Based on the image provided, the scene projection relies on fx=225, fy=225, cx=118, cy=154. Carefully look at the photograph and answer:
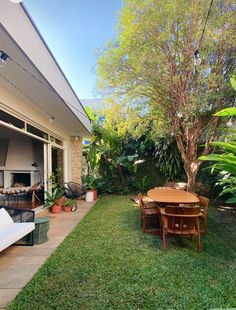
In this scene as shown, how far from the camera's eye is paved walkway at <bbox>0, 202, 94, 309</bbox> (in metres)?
2.62

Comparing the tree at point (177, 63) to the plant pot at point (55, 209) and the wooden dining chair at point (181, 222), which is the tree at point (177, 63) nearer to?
the wooden dining chair at point (181, 222)

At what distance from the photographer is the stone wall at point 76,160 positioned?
1060 cm

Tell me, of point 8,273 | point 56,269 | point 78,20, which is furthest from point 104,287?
point 78,20

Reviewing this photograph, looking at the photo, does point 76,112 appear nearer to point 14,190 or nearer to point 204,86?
point 204,86

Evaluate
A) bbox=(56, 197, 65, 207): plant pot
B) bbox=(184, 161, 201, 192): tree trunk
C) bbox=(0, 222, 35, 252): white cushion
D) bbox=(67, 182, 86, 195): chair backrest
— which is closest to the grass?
bbox=(0, 222, 35, 252): white cushion

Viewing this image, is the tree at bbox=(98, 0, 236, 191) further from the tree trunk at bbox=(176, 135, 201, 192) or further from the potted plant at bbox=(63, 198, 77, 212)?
the potted plant at bbox=(63, 198, 77, 212)

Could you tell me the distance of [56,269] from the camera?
3.10 m

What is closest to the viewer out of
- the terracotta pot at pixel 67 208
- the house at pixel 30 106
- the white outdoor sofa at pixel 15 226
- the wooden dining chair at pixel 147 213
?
the house at pixel 30 106

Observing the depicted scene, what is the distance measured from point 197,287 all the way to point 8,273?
2.43 metres

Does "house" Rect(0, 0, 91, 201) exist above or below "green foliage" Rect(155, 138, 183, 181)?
above

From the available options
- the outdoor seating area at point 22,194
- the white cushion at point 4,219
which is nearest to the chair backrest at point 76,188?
the outdoor seating area at point 22,194

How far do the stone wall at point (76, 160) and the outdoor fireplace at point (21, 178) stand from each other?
6.77ft

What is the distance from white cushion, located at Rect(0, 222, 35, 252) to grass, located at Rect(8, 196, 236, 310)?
23.6 inches

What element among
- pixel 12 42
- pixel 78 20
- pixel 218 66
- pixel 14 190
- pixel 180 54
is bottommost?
pixel 14 190
